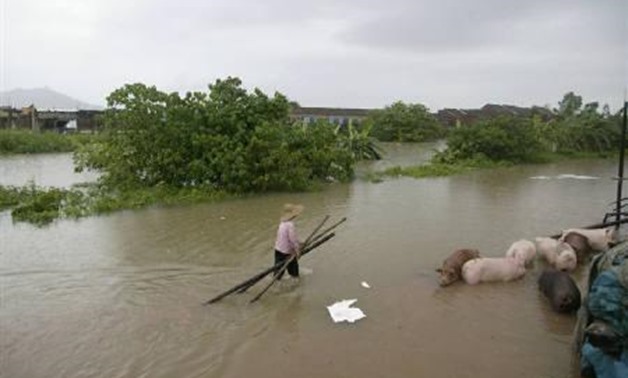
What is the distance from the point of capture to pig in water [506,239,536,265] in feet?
30.6

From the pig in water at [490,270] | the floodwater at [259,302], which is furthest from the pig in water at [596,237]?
the pig in water at [490,270]

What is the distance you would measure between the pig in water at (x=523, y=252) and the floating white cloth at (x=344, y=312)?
10.4ft

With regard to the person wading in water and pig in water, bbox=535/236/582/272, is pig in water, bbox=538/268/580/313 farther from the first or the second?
the person wading in water

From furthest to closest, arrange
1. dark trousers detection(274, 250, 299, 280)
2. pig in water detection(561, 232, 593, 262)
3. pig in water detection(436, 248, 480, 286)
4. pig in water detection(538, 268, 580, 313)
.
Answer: pig in water detection(561, 232, 593, 262)
pig in water detection(436, 248, 480, 286)
dark trousers detection(274, 250, 299, 280)
pig in water detection(538, 268, 580, 313)

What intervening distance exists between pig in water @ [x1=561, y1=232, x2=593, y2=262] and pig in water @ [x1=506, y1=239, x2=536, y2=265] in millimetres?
816

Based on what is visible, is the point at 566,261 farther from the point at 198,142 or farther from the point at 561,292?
the point at 198,142

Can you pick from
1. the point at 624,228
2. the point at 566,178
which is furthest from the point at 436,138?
the point at 624,228

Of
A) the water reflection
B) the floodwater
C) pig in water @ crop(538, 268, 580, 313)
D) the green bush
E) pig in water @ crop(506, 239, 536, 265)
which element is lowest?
the floodwater

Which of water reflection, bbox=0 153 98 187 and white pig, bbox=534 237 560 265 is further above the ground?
water reflection, bbox=0 153 98 187

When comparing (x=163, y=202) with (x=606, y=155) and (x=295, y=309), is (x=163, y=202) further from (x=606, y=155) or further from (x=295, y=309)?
(x=606, y=155)

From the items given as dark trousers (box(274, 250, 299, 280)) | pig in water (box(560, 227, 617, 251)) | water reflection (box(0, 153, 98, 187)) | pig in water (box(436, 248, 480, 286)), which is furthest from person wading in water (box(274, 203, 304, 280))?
water reflection (box(0, 153, 98, 187))

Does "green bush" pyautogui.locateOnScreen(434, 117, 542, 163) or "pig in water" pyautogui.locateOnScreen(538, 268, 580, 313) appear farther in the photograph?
"green bush" pyautogui.locateOnScreen(434, 117, 542, 163)

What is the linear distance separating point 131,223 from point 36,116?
36.0 metres

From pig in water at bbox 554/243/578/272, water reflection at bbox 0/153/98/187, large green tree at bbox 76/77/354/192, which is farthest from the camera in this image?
water reflection at bbox 0/153/98/187
